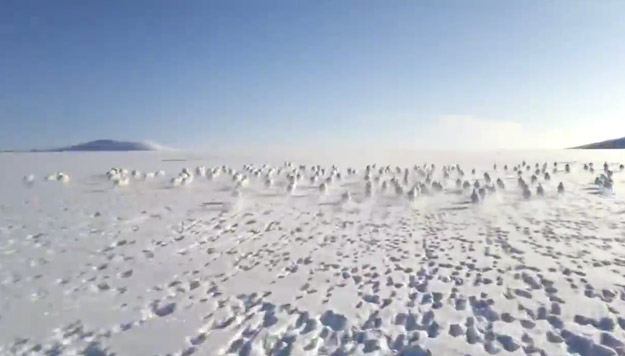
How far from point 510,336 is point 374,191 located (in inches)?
538

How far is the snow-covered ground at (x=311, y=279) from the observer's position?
5699 millimetres

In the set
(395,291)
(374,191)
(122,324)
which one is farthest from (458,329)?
(374,191)

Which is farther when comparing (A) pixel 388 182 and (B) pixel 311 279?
(A) pixel 388 182

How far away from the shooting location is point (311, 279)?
802 cm

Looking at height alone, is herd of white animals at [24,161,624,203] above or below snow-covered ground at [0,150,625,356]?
above

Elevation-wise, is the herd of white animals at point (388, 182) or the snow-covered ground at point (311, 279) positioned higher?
the herd of white animals at point (388, 182)

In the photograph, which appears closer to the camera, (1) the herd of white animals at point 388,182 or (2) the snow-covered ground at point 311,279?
(2) the snow-covered ground at point 311,279

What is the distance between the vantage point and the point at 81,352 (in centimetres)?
550

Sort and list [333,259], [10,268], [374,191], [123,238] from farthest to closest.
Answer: [374,191], [123,238], [333,259], [10,268]

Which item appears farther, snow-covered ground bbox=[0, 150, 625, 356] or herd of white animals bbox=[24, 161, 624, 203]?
herd of white animals bbox=[24, 161, 624, 203]

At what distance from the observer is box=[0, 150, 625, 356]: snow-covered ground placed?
18.7 feet

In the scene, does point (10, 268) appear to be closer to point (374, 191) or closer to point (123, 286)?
point (123, 286)

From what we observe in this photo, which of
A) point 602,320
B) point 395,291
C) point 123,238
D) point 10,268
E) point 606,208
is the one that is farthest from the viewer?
point 606,208

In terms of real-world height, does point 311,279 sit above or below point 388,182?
below
